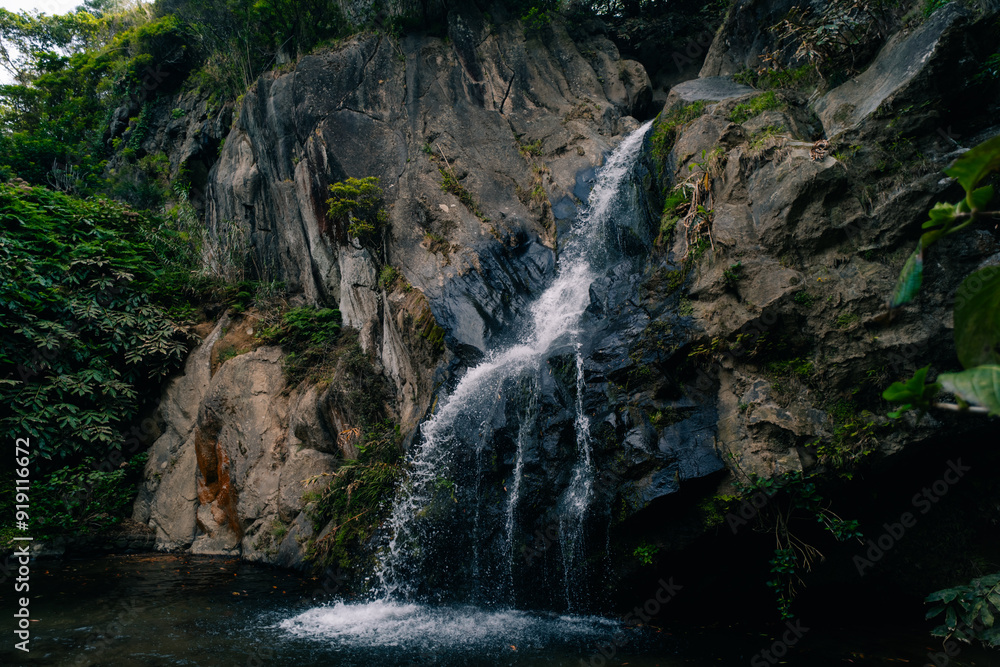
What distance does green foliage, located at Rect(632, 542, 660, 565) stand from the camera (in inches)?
186

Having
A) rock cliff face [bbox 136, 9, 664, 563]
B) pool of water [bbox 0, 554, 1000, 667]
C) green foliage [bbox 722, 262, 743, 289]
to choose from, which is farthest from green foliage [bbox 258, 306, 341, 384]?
green foliage [bbox 722, 262, 743, 289]

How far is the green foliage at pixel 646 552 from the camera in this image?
473 cm

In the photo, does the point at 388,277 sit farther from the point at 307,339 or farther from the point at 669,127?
the point at 669,127

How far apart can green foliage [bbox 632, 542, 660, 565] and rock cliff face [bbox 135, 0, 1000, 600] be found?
0.19 metres

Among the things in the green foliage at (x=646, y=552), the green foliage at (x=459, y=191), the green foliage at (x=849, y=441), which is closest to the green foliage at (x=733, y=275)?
the green foliage at (x=849, y=441)

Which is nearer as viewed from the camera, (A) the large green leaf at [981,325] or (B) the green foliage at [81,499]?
(A) the large green leaf at [981,325]

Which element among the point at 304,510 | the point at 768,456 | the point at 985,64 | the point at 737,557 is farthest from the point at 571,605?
the point at 985,64

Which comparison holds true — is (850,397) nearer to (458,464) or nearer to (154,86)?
(458,464)

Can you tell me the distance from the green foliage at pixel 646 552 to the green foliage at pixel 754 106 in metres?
5.23

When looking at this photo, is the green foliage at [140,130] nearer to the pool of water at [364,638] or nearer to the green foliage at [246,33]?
the green foliage at [246,33]

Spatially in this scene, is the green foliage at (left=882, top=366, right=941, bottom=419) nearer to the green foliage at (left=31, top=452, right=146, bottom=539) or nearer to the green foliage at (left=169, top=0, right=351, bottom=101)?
the green foliage at (left=31, top=452, right=146, bottom=539)

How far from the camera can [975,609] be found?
154 inches

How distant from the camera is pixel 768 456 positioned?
4.59 meters

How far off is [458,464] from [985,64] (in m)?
6.72
